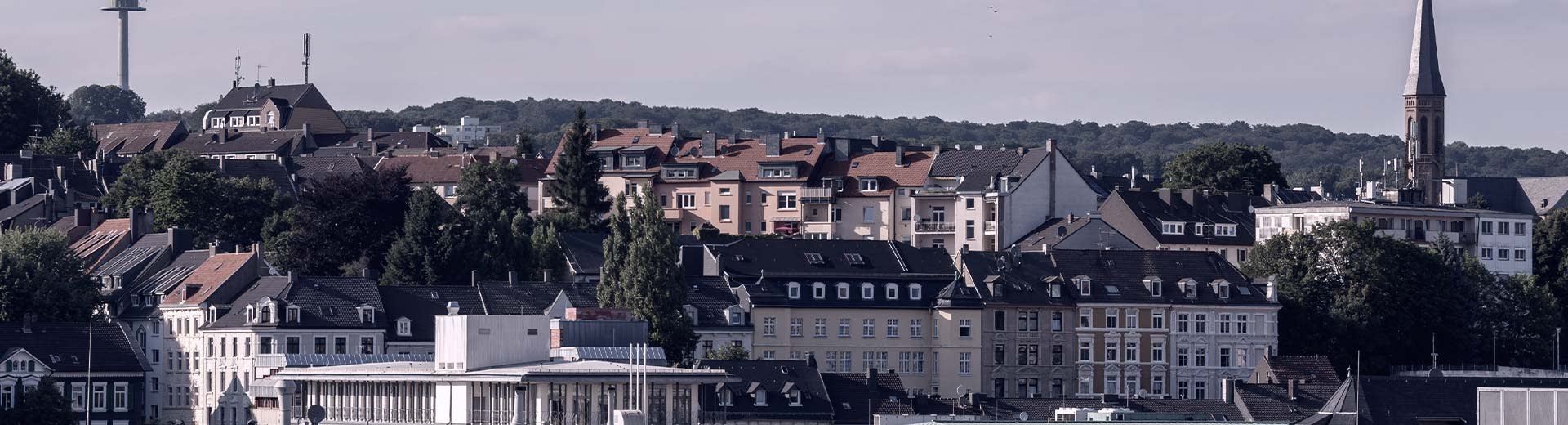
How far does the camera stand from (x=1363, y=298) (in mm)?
133500

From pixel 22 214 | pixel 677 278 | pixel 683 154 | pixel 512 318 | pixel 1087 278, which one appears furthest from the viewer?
pixel 683 154

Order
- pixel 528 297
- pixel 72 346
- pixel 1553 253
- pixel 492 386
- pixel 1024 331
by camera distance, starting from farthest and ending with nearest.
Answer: pixel 1553 253
pixel 1024 331
pixel 528 297
pixel 72 346
pixel 492 386

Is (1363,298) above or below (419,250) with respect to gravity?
below

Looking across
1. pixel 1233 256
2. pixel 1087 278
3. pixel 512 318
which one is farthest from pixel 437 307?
pixel 1233 256

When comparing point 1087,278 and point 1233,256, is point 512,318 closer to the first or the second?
point 1087,278

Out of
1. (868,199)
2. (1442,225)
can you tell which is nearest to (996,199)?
(868,199)

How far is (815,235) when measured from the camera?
16425 cm

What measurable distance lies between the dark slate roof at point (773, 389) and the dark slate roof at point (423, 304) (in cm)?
1436

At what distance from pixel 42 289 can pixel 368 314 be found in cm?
1469

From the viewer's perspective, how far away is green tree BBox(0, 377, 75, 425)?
113m

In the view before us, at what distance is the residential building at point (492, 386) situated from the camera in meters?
101

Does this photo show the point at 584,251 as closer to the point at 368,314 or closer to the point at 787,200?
the point at 368,314

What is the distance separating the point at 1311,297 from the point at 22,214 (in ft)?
211

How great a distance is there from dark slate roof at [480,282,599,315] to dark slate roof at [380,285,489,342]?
57cm
